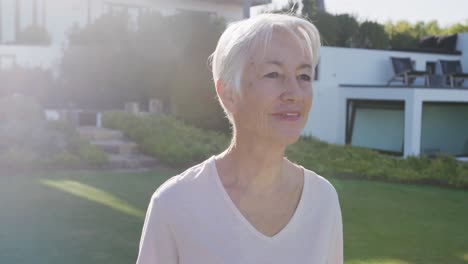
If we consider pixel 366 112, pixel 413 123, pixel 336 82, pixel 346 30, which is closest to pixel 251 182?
pixel 413 123

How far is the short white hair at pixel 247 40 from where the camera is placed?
1.67m

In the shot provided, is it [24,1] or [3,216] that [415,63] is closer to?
[24,1]

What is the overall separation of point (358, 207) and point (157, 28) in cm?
1152

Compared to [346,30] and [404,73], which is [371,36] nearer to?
[346,30]

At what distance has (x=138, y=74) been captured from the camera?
1855cm

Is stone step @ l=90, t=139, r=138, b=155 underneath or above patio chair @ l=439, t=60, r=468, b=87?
underneath

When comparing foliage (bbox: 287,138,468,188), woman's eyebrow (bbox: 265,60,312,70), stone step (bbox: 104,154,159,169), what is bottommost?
foliage (bbox: 287,138,468,188)

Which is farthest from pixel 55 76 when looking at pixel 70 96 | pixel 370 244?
pixel 370 244

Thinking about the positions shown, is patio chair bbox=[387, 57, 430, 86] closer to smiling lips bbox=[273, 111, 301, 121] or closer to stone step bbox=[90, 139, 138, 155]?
stone step bbox=[90, 139, 138, 155]

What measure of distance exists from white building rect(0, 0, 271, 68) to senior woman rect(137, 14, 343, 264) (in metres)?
17.7

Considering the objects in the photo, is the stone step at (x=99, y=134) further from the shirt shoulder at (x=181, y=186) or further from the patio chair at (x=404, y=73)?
the shirt shoulder at (x=181, y=186)

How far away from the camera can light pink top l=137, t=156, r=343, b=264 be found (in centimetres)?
168

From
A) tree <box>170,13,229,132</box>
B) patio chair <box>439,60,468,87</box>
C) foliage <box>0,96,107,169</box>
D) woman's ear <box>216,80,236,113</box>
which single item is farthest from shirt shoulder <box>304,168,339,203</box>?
patio chair <box>439,60,468,87</box>

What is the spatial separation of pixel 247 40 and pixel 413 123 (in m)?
15.6
